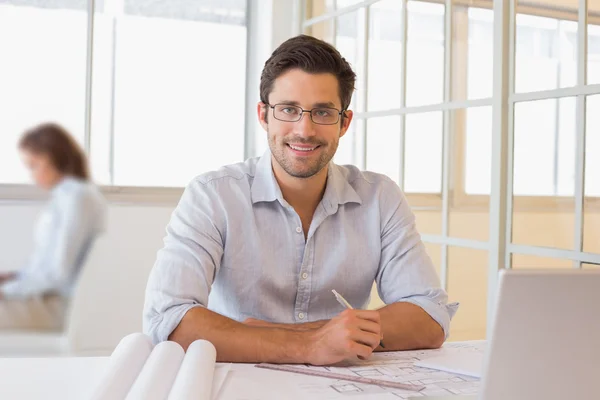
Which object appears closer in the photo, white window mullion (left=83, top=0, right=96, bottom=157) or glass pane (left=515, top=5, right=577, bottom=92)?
glass pane (left=515, top=5, right=577, bottom=92)

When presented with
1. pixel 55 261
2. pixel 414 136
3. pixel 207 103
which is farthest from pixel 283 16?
pixel 55 261

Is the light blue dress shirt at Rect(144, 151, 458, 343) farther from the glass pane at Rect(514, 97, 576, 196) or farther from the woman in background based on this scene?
the woman in background

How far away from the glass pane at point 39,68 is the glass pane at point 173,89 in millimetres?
145

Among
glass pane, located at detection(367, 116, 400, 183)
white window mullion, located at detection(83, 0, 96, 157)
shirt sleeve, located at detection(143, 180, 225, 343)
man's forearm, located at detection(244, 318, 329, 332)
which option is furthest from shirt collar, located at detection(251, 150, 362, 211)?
white window mullion, located at detection(83, 0, 96, 157)

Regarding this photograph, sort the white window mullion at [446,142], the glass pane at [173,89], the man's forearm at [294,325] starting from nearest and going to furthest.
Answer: the man's forearm at [294,325] → the white window mullion at [446,142] → the glass pane at [173,89]

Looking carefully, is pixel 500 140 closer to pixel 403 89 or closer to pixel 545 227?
pixel 545 227

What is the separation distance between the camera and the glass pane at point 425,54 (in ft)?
8.53

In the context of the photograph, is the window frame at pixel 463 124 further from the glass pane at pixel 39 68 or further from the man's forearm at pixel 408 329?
the glass pane at pixel 39 68

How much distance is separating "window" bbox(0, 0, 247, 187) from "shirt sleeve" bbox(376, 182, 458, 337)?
2.31 metres

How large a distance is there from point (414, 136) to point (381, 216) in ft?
3.60

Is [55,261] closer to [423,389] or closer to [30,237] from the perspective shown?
Answer: [30,237]

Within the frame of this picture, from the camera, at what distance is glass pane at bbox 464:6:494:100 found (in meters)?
2.30

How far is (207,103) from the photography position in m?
3.93

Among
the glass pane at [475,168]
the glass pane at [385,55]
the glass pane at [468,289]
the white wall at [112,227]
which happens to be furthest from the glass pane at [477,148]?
the white wall at [112,227]
